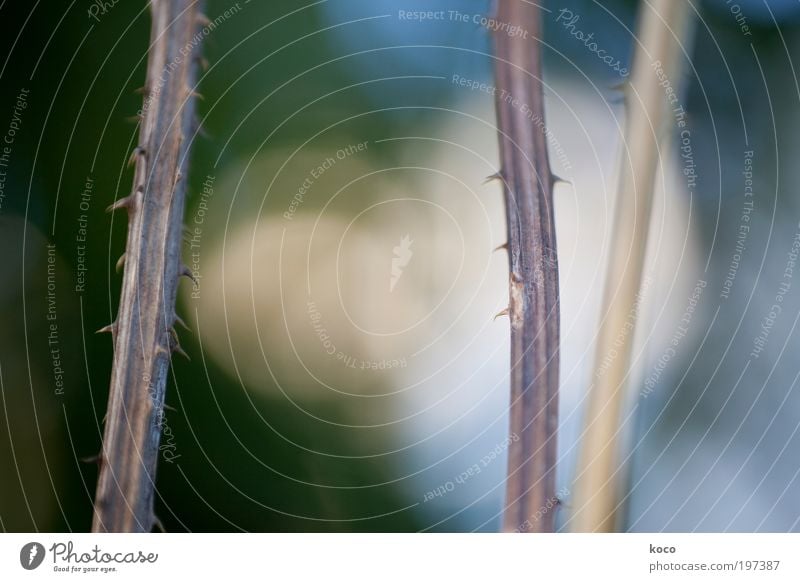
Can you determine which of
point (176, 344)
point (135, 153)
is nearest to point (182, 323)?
point (176, 344)

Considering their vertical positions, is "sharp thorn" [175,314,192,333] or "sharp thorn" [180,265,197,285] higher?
"sharp thorn" [180,265,197,285]

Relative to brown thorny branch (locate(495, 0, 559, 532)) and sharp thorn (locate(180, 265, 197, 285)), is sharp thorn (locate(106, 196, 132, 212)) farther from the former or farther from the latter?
brown thorny branch (locate(495, 0, 559, 532))

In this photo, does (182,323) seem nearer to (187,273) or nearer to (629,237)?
(187,273)

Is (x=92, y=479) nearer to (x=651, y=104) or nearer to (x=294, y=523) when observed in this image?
(x=294, y=523)

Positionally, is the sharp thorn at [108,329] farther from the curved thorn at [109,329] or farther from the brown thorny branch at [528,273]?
the brown thorny branch at [528,273]

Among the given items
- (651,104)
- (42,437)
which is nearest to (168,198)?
(42,437)

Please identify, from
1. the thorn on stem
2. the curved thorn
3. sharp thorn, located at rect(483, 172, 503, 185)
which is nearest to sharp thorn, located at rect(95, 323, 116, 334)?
the curved thorn
